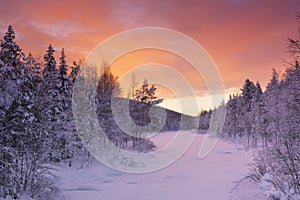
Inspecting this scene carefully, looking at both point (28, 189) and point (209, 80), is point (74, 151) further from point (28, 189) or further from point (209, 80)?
point (209, 80)

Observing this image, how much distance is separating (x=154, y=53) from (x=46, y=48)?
11.2 meters

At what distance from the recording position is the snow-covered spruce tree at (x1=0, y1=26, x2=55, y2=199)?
435 inches

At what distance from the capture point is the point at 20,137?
41.2 ft

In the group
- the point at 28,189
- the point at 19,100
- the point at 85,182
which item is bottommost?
the point at 85,182

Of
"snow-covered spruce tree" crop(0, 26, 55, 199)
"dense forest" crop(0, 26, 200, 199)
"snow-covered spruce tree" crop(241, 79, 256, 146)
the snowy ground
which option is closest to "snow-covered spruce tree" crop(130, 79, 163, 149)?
the snowy ground

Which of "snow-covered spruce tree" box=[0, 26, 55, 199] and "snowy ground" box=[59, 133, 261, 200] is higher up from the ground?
"snow-covered spruce tree" box=[0, 26, 55, 199]

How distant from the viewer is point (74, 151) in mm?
24391

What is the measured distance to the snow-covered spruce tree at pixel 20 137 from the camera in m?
11.0

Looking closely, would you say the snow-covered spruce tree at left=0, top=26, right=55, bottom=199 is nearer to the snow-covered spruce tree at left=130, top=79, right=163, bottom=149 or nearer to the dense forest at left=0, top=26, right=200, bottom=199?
the dense forest at left=0, top=26, right=200, bottom=199

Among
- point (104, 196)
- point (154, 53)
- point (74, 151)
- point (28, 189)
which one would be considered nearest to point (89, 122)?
Answer: point (74, 151)

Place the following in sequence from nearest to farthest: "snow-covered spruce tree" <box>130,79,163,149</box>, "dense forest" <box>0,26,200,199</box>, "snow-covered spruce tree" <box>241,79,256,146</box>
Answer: "dense forest" <box>0,26,200,199</box> < "snow-covered spruce tree" <box>130,79,163,149</box> < "snow-covered spruce tree" <box>241,79,256,146</box>

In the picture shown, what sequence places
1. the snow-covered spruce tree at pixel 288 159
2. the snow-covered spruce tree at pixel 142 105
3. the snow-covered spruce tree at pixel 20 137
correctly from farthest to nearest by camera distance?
1. the snow-covered spruce tree at pixel 142 105
2. the snow-covered spruce tree at pixel 20 137
3. the snow-covered spruce tree at pixel 288 159

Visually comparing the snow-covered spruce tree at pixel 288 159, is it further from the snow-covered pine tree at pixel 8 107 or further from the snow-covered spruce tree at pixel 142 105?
the snow-covered spruce tree at pixel 142 105

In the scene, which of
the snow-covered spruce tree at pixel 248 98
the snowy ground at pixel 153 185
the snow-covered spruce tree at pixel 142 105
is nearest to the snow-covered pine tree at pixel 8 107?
the snowy ground at pixel 153 185
